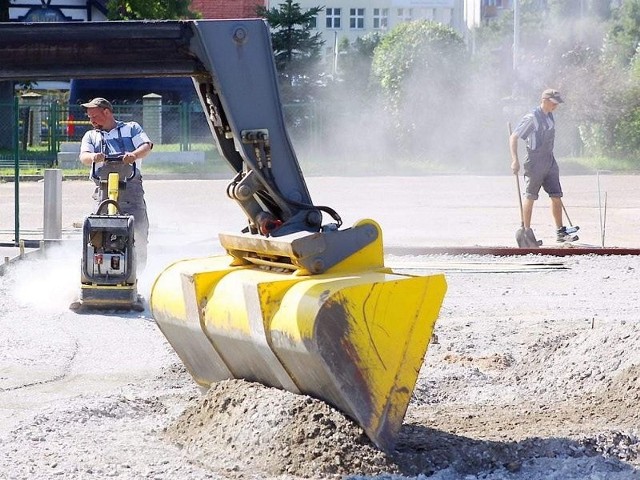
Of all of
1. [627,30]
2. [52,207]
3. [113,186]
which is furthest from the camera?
[627,30]

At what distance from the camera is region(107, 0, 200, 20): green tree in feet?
115

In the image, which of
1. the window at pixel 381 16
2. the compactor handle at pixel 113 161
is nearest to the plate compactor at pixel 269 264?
the compactor handle at pixel 113 161

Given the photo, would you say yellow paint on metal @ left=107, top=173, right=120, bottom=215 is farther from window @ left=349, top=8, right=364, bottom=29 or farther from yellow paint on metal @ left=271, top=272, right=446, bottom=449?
window @ left=349, top=8, right=364, bottom=29

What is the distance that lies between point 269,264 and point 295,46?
34586 millimetres

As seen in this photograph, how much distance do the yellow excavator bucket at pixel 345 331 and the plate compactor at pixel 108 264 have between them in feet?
13.8

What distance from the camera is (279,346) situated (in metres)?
5.83

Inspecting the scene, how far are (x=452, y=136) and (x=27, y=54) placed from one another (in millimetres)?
30028

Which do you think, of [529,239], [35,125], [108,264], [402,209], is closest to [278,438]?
[108,264]

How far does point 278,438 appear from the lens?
5.78 metres

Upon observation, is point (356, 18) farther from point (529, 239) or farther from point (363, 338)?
point (363, 338)

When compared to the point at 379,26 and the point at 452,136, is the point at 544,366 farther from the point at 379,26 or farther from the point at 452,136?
the point at 379,26

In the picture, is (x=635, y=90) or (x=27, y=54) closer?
(x=27, y=54)

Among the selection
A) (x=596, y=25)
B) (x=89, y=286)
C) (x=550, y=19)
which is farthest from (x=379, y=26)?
(x=89, y=286)

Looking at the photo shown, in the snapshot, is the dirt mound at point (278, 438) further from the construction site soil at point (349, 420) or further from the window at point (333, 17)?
the window at point (333, 17)
